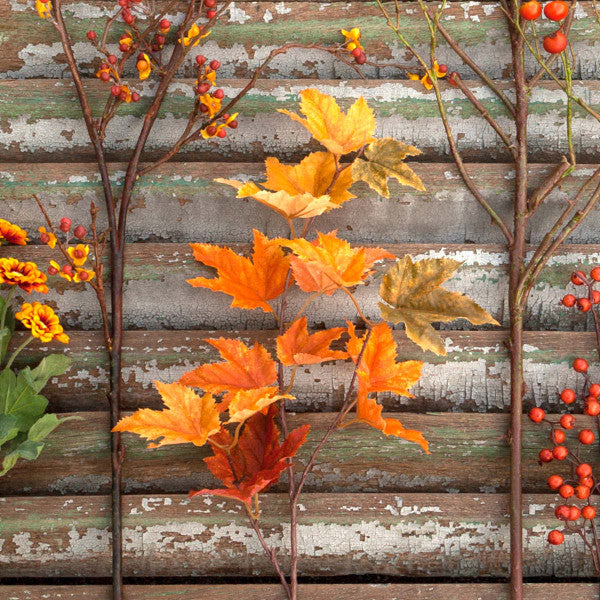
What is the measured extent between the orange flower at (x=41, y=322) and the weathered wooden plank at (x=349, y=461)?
0.15 meters

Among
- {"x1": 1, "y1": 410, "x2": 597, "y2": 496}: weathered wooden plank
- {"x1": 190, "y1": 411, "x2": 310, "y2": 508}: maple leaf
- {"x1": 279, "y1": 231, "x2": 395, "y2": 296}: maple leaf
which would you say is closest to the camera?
{"x1": 279, "y1": 231, "x2": 395, "y2": 296}: maple leaf

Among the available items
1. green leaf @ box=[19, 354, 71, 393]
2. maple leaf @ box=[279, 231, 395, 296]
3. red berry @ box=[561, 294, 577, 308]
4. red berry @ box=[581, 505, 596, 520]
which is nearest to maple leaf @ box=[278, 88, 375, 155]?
maple leaf @ box=[279, 231, 395, 296]

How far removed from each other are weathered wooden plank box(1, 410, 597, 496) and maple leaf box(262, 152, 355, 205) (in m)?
0.36

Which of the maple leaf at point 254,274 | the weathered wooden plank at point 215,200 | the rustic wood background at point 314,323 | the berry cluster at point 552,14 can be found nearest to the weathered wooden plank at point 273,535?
the rustic wood background at point 314,323

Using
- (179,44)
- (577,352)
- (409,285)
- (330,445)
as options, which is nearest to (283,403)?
(330,445)

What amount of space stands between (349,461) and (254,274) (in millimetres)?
342

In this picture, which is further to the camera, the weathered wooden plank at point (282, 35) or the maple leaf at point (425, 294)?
the weathered wooden plank at point (282, 35)

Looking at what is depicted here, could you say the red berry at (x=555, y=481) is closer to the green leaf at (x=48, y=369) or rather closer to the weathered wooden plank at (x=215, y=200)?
the weathered wooden plank at (x=215, y=200)

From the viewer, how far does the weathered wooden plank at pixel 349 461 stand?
94 cm

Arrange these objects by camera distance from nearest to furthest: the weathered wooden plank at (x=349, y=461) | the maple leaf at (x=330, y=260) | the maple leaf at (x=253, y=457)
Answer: the maple leaf at (x=330, y=260) → the maple leaf at (x=253, y=457) → the weathered wooden plank at (x=349, y=461)

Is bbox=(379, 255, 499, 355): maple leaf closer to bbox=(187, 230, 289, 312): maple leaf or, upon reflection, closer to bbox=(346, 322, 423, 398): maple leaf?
bbox=(346, 322, 423, 398): maple leaf

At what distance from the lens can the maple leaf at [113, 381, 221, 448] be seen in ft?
2.57

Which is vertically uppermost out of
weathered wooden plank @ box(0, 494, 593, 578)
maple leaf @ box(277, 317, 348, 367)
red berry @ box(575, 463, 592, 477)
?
maple leaf @ box(277, 317, 348, 367)

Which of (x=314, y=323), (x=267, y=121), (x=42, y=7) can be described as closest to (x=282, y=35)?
(x=267, y=121)
